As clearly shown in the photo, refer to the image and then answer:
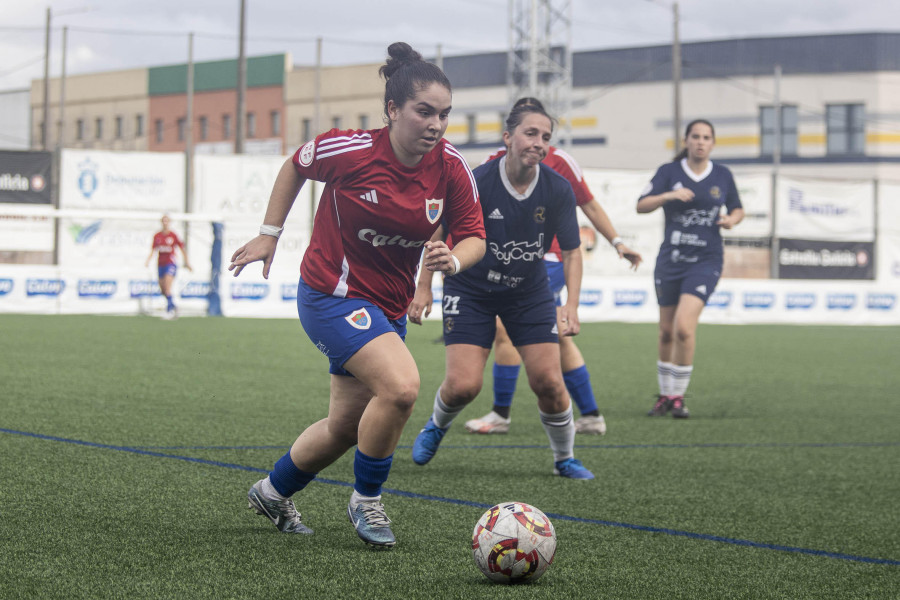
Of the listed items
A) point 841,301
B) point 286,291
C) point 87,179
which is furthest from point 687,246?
point 841,301

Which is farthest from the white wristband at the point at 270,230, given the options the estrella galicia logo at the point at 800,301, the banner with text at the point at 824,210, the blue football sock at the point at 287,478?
the banner with text at the point at 824,210

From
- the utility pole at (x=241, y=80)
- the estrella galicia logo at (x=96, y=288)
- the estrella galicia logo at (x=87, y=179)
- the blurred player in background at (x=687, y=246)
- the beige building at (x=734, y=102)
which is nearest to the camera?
the blurred player in background at (x=687, y=246)

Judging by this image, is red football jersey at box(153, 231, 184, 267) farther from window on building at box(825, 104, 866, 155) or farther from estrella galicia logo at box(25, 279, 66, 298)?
window on building at box(825, 104, 866, 155)

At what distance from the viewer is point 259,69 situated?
61781 millimetres

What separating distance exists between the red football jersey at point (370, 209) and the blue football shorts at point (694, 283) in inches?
191

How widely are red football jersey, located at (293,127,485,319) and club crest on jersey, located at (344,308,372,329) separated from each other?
91 mm

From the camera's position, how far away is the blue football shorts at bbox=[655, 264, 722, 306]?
885 centimetres

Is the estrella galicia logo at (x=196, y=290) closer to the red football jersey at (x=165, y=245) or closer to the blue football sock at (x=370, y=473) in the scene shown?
the red football jersey at (x=165, y=245)

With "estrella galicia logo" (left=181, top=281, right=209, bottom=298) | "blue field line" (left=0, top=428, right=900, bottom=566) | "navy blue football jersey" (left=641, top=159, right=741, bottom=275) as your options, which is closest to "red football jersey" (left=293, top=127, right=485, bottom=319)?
"blue field line" (left=0, top=428, right=900, bottom=566)

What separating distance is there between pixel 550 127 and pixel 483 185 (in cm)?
47

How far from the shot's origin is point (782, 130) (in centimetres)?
4659

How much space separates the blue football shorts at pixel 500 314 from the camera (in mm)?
5945

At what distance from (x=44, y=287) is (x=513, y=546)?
1941cm

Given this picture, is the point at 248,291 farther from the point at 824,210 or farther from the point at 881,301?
the point at 881,301
